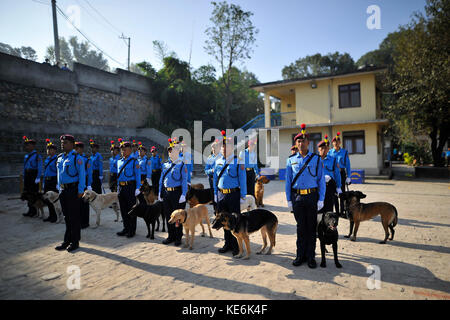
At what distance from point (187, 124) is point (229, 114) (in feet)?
18.2

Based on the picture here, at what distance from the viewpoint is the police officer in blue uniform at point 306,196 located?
14.9ft

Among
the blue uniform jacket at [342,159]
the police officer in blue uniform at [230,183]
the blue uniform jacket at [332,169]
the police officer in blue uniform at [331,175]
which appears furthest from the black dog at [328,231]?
the blue uniform jacket at [342,159]

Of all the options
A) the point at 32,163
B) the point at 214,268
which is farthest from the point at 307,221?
the point at 32,163

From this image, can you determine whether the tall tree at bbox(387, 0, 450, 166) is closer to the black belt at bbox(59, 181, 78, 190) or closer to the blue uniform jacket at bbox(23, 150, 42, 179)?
the black belt at bbox(59, 181, 78, 190)

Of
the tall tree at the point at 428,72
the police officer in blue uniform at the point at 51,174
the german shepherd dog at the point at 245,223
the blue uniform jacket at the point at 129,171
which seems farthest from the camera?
the tall tree at the point at 428,72

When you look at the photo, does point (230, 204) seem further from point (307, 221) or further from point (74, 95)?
point (74, 95)

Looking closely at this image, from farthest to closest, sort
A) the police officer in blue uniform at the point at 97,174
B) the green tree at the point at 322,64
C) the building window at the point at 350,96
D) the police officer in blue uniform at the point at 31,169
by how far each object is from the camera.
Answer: the green tree at the point at 322,64 < the building window at the point at 350,96 < the police officer in blue uniform at the point at 97,174 < the police officer in blue uniform at the point at 31,169

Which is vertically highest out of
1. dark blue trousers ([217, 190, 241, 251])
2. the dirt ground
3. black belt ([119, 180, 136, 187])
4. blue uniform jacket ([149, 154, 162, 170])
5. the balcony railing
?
the balcony railing

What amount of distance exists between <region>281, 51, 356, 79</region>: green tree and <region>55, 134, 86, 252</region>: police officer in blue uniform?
46440 mm

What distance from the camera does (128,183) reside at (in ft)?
21.5

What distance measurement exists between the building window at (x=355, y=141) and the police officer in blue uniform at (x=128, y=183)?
1713 centimetres

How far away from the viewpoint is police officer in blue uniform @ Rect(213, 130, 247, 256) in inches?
207

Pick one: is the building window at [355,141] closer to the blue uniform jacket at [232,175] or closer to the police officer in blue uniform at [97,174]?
the blue uniform jacket at [232,175]

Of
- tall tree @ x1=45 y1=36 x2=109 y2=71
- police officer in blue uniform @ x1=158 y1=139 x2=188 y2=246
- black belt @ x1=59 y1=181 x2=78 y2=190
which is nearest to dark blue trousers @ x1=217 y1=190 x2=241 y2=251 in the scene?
police officer in blue uniform @ x1=158 y1=139 x2=188 y2=246
